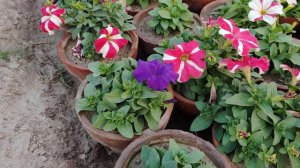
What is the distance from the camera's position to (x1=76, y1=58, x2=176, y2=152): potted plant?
1818 millimetres

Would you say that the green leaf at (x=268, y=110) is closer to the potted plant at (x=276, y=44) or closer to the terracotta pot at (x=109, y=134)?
the potted plant at (x=276, y=44)

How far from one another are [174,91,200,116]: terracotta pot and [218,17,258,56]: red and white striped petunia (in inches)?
17.9

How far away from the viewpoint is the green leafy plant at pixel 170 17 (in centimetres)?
246

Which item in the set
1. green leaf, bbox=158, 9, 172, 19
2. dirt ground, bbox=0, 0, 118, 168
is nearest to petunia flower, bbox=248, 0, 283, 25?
green leaf, bbox=158, 9, 172, 19

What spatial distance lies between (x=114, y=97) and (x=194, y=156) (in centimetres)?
51

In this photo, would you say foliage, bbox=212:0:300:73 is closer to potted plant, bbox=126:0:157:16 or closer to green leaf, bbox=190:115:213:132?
green leaf, bbox=190:115:213:132

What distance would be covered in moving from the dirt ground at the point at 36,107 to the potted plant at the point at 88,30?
0.99 ft

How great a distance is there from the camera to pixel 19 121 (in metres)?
2.44

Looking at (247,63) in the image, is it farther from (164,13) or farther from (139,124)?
(164,13)

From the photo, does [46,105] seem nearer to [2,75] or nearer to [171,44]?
[2,75]

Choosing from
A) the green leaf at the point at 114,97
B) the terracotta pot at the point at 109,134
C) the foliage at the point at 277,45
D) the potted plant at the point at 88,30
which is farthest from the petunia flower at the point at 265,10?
the green leaf at the point at 114,97

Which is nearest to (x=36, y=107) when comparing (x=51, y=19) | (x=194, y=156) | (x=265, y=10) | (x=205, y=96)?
(x=51, y=19)

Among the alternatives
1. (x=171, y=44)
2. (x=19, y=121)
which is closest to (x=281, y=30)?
(x=171, y=44)

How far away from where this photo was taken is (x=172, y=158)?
1659 mm
